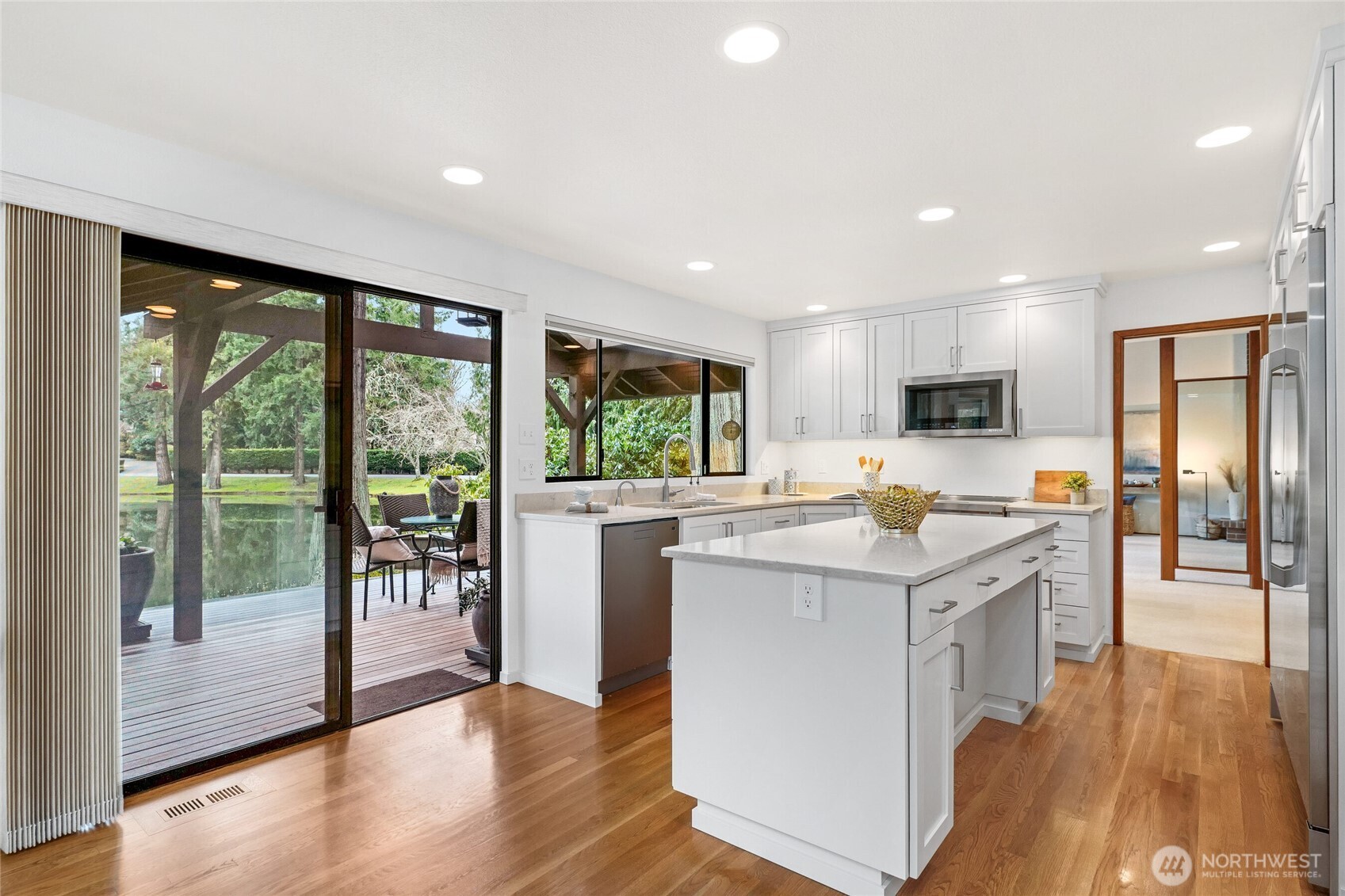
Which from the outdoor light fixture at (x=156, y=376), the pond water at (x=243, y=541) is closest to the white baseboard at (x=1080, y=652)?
the pond water at (x=243, y=541)

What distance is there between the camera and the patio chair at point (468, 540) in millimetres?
4022

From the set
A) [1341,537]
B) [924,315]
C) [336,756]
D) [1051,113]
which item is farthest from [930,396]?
[336,756]

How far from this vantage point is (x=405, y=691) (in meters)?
3.56

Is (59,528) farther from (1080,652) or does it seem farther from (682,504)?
(1080,652)

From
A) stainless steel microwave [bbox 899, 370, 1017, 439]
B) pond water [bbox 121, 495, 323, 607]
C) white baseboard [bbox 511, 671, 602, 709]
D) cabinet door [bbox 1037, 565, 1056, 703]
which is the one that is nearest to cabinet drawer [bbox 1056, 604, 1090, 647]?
cabinet door [bbox 1037, 565, 1056, 703]

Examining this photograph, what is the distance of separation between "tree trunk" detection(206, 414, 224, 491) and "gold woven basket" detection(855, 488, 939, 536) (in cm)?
259

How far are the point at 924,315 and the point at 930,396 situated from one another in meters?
0.61

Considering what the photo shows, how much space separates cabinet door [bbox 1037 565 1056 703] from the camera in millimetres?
3094

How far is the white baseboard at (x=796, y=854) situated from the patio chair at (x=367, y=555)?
6.64 feet

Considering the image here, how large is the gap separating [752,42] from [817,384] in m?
3.92

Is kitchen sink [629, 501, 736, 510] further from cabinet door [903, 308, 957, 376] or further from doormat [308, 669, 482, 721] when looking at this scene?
cabinet door [903, 308, 957, 376]

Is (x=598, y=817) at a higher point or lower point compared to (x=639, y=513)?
lower

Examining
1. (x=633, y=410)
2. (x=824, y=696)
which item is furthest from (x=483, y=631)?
(x=824, y=696)

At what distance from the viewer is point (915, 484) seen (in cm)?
538
